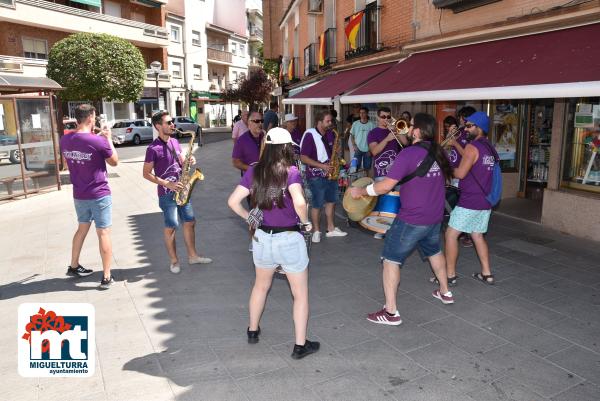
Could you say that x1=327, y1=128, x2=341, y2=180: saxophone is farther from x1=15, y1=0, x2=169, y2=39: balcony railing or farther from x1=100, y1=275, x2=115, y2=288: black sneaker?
x1=15, y1=0, x2=169, y2=39: balcony railing

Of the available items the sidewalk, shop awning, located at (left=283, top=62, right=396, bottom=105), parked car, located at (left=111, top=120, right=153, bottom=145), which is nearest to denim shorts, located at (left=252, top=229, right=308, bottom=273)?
the sidewalk

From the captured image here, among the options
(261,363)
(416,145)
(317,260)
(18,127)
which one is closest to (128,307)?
(261,363)

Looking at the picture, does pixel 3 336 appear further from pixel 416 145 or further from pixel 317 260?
pixel 416 145

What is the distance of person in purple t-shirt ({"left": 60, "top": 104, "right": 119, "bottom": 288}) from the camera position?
507 cm

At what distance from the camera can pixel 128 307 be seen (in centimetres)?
471

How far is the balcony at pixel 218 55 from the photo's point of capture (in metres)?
44.7

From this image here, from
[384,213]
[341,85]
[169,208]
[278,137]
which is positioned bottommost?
[384,213]

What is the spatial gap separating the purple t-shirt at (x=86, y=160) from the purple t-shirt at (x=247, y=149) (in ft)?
4.84

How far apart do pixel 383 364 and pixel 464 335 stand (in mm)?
854

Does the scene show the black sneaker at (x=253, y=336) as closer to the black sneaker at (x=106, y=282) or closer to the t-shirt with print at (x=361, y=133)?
the black sneaker at (x=106, y=282)

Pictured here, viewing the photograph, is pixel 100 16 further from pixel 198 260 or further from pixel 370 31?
pixel 198 260

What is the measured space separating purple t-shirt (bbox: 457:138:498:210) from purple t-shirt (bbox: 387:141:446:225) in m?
0.95

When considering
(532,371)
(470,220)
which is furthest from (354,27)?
(532,371)

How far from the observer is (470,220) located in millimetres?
4859
